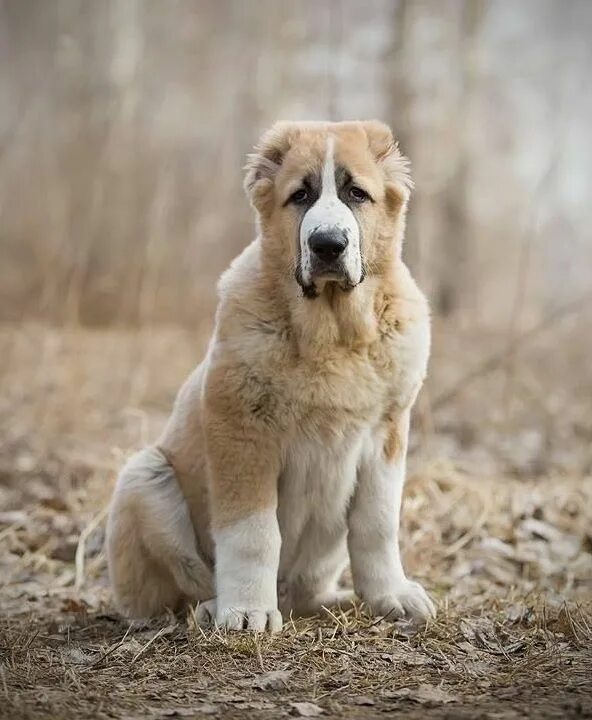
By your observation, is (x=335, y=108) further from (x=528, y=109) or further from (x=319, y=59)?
(x=528, y=109)

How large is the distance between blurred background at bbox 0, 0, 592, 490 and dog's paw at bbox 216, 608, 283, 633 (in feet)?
9.92

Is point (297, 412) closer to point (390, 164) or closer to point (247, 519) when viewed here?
point (247, 519)

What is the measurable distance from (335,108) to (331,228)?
4.41 m

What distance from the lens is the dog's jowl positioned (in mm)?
3818

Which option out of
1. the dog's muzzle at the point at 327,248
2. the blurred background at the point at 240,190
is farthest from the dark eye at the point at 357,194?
the blurred background at the point at 240,190

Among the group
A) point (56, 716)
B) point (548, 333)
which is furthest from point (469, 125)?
point (56, 716)

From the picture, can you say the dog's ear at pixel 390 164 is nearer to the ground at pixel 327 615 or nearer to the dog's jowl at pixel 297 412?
the dog's jowl at pixel 297 412

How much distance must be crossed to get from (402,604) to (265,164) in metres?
1.76

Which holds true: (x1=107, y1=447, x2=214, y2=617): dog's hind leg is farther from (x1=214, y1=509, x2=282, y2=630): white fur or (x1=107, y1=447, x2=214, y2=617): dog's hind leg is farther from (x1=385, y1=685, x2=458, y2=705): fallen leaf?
(x1=385, y1=685, x2=458, y2=705): fallen leaf

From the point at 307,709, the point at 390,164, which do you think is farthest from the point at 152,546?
the point at 390,164

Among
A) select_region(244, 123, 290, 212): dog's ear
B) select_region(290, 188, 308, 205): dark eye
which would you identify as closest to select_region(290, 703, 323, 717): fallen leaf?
select_region(290, 188, 308, 205): dark eye

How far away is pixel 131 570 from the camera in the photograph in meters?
4.25

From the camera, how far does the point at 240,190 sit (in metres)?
10.3

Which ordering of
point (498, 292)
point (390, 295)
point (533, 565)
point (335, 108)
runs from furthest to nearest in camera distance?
1. point (498, 292)
2. point (335, 108)
3. point (533, 565)
4. point (390, 295)
